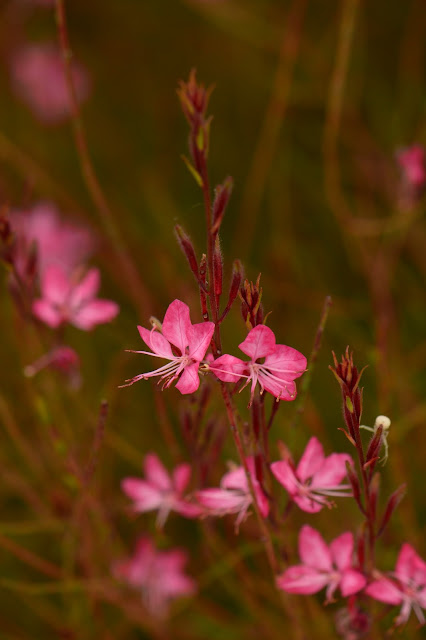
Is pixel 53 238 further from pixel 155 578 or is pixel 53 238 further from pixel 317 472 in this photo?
pixel 317 472

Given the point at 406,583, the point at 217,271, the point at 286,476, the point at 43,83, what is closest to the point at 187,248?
the point at 217,271

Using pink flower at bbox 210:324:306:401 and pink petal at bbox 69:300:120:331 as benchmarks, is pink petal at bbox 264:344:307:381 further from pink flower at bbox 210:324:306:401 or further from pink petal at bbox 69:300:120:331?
pink petal at bbox 69:300:120:331

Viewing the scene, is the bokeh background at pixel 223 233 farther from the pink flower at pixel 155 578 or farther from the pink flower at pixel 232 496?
the pink flower at pixel 232 496

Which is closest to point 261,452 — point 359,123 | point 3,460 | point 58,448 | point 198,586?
point 58,448

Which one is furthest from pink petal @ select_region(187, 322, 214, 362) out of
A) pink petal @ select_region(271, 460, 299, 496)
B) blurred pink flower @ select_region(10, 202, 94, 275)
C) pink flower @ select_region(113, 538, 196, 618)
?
blurred pink flower @ select_region(10, 202, 94, 275)

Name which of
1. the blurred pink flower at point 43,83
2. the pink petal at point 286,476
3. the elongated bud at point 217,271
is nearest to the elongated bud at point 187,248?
the elongated bud at point 217,271

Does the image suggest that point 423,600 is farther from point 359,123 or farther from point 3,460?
point 359,123
